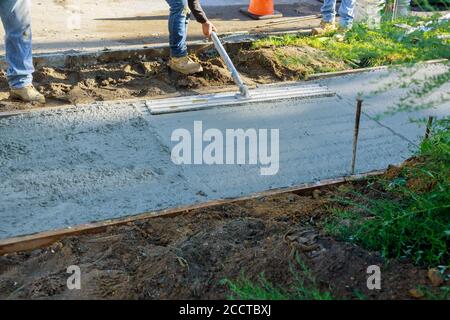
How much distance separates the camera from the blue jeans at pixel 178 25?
223 inches

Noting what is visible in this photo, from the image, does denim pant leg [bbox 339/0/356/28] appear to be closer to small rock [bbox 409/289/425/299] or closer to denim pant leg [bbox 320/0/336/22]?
denim pant leg [bbox 320/0/336/22]

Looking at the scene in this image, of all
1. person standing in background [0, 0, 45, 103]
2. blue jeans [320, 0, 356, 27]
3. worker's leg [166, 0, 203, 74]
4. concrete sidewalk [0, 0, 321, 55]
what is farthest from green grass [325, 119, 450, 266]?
blue jeans [320, 0, 356, 27]

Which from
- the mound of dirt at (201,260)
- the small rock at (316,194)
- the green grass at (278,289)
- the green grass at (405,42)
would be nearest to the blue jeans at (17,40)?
the mound of dirt at (201,260)

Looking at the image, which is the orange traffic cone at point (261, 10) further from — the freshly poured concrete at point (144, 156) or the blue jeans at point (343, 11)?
the freshly poured concrete at point (144, 156)

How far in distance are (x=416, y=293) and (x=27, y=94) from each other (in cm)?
387

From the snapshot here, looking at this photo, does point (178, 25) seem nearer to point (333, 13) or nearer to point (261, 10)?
point (333, 13)

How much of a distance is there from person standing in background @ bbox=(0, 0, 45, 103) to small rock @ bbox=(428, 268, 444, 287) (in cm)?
380

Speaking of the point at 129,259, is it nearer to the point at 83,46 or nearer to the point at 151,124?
the point at 151,124

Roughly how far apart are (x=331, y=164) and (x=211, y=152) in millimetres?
906

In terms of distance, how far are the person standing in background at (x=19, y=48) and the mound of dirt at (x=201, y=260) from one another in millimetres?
2300

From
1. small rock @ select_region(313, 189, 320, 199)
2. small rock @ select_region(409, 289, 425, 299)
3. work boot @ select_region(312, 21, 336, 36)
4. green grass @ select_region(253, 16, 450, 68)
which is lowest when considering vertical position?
small rock @ select_region(313, 189, 320, 199)

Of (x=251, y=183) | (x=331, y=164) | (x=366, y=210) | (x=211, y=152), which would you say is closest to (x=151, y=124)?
(x=211, y=152)

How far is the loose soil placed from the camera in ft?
18.0

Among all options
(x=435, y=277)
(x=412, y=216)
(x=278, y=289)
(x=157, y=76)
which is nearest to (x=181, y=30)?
(x=157, y=76)
